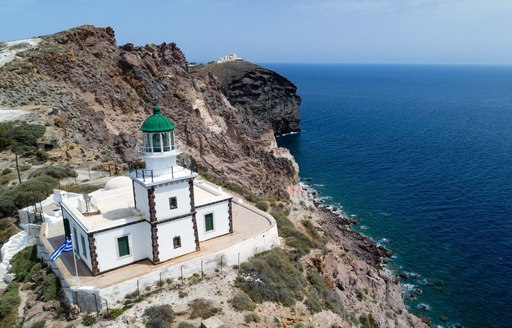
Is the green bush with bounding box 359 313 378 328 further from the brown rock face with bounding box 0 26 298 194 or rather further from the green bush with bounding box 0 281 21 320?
the brown rock face with bounding box 0 26 298 194

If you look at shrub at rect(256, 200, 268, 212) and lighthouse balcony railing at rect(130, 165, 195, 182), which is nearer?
lighthouse balcony railing at rect(130, 165, 195, 182)

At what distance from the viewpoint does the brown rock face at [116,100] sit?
4781 cm

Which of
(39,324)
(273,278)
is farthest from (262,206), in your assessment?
(39,324)

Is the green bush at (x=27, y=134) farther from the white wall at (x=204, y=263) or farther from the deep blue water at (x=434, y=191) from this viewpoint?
the deep blue water at (x=434, y=191)

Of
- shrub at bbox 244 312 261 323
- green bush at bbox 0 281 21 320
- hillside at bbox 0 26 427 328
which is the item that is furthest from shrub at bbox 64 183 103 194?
shrub at bbox 244 312 261 323

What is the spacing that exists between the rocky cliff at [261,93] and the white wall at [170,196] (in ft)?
280

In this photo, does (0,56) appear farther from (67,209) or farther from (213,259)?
(213,259)

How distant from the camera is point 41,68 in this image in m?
52.7

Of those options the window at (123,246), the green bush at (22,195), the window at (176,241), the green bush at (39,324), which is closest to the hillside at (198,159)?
the green bush at (39,324)

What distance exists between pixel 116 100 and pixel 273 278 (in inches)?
1579

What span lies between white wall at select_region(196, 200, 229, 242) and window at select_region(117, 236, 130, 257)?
464 centimetres

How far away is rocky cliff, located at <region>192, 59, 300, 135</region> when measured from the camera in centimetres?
10875

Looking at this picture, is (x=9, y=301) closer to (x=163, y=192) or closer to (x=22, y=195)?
(x=163, y=192)

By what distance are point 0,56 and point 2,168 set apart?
27.2 meters
